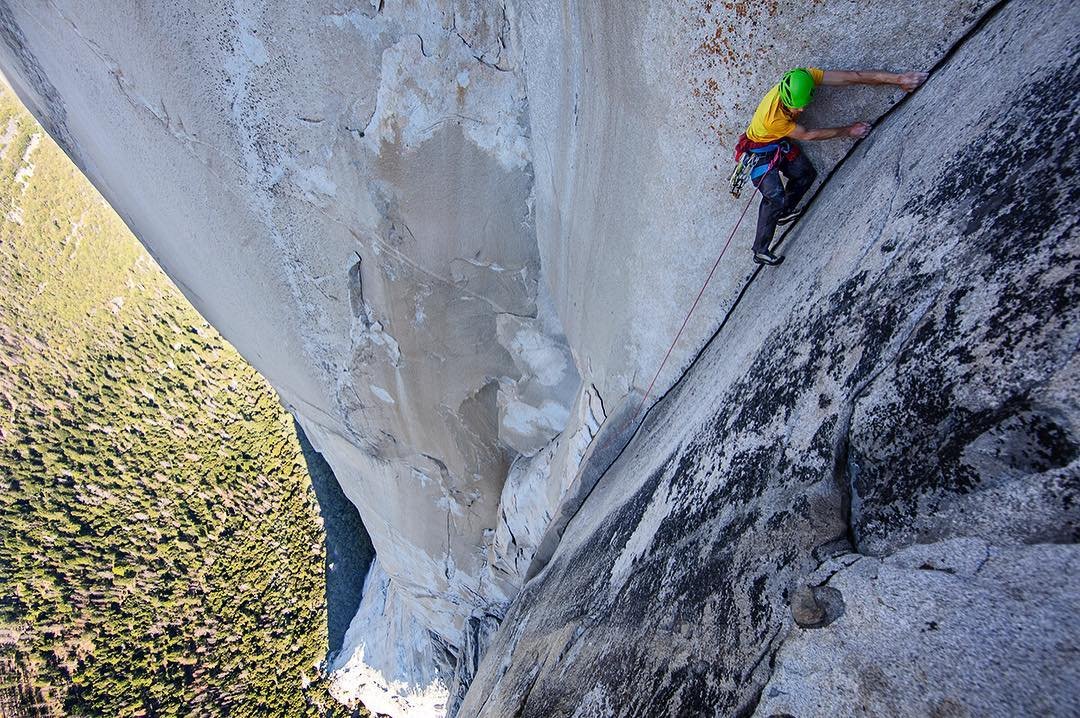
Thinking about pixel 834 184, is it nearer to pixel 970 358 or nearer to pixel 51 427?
pixel 970 358

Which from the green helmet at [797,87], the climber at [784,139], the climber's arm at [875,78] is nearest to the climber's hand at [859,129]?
the climber at [784,139]

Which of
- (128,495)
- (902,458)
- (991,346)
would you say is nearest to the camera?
(991,346)

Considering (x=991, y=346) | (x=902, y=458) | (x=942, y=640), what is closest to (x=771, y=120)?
(x=991, y=346)

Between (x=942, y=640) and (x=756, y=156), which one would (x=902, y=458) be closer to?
(x=942, y=640)

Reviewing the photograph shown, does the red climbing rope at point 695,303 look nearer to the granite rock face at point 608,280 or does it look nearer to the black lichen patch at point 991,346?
the granite rock face at point 608,280

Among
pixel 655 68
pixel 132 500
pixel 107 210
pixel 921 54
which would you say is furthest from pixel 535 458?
pixel 107 210

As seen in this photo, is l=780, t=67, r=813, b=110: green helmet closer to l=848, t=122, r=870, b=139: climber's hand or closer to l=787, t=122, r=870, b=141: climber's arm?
l=787, t=122, r=870, b=141: climber's arm
